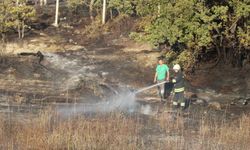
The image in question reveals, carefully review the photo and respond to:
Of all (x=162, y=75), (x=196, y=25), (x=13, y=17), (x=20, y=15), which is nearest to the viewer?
(x=162, y=75)

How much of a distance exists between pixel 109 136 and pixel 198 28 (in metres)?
11.7

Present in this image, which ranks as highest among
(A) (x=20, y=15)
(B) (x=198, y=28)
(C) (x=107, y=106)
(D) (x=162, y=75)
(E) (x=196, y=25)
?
(E) (x=196, y=25)

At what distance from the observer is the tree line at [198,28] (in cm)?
2241

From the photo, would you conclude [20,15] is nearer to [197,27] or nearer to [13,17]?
[13,17]

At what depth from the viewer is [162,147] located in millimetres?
12039


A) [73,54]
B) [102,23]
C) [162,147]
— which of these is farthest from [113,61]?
[162,147]

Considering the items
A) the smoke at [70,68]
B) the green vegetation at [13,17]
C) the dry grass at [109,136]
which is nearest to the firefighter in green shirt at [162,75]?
the smoke at [70,68]

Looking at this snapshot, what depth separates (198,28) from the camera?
22594mm

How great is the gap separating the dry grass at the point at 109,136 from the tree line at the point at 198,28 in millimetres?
8444

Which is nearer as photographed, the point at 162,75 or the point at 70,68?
the point at 162,75

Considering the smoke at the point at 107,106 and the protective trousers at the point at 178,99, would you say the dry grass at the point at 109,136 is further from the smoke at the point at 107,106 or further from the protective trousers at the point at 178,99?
the protective trousers at the point at 178,99

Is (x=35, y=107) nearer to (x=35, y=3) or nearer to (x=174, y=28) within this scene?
(x=174, y=28)

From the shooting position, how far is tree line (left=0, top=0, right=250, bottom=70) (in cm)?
2241

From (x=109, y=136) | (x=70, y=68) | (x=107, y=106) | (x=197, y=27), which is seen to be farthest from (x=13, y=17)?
(x=109, y=136)
